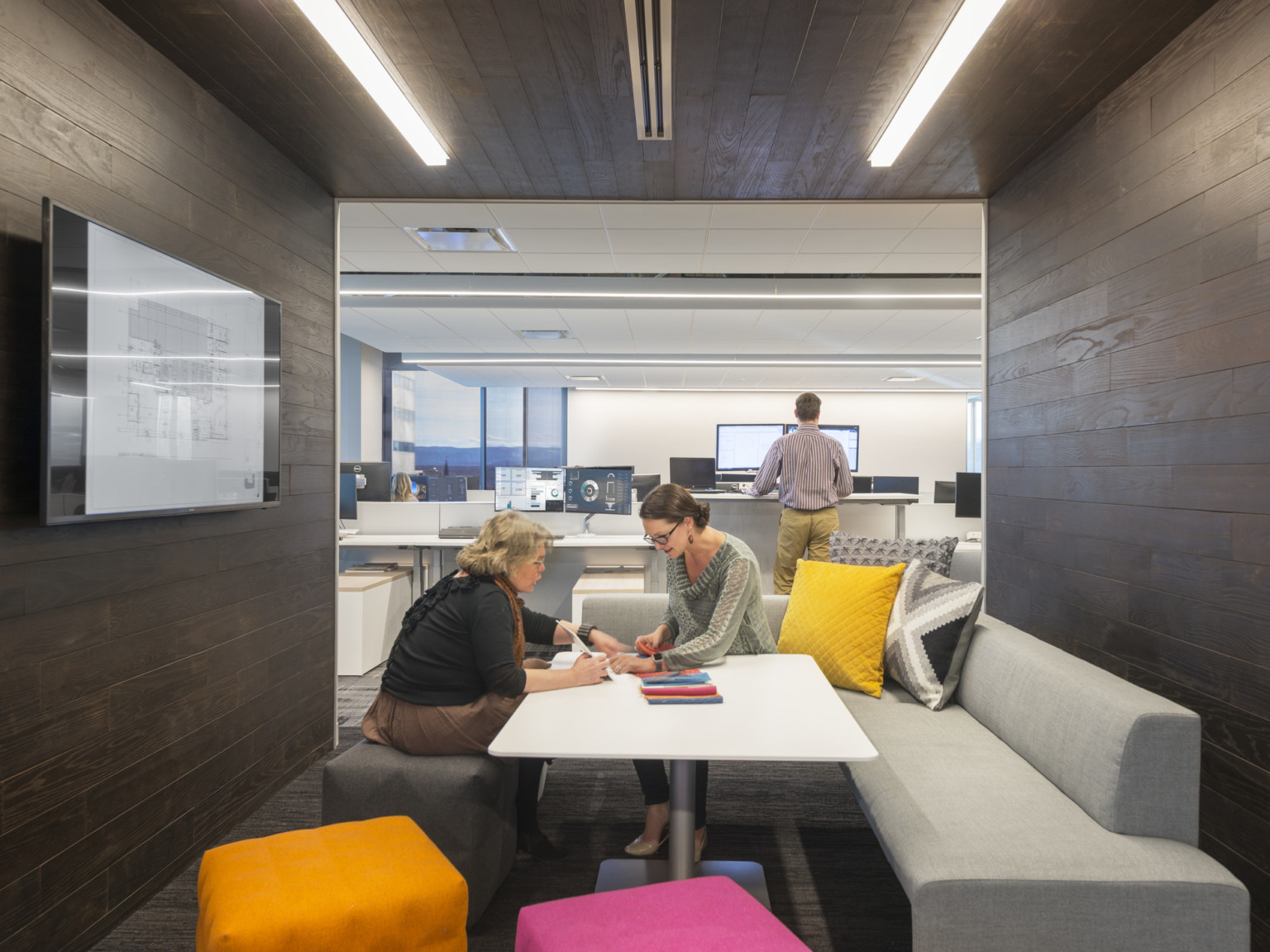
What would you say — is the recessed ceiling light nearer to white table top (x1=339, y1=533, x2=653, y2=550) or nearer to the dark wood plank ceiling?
the dark wood plank ceiling

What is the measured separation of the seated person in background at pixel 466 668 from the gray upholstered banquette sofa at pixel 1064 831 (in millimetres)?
937

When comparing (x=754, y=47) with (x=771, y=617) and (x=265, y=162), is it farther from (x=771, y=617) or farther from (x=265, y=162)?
(x=771, y=617)

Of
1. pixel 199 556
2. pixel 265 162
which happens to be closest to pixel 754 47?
pixel 265 162

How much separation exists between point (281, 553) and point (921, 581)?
8.26 ft

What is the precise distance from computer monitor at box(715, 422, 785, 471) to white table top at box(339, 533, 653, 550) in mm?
4838

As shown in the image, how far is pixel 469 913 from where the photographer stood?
6.39 ft

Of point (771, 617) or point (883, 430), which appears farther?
point (883, 430)


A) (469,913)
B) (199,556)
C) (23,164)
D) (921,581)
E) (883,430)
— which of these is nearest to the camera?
(23,164)

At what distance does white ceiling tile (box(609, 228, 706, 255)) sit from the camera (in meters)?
4.30

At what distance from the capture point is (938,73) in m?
2.29

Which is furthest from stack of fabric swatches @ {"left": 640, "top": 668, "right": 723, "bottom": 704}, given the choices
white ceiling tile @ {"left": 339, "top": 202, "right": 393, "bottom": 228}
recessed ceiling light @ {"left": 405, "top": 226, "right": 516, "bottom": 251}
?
recessed ceiling light @ {"left": 405, "top": 226, "right": 516, "bottom": 251}

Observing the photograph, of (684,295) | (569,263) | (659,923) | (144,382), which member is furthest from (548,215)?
(659,923)

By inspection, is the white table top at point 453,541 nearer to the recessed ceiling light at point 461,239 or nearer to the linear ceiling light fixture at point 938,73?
the recessed ceiling light at point 461,239

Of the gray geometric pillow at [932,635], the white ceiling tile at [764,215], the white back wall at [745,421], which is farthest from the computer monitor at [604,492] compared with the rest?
the white back wall at [745,421]
